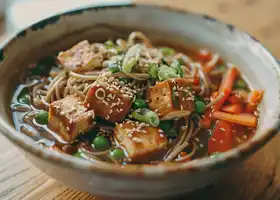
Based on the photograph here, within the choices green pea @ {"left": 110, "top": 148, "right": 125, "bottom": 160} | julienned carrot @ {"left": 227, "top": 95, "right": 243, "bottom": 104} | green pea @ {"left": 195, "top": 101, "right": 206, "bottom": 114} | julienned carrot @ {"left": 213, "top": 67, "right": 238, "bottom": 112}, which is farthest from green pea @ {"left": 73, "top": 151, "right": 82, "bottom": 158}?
julienned carrot @ {"left": 227, "top": 95, "right": 243, "bottom": 104}

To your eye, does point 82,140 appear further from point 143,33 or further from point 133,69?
point 143,33

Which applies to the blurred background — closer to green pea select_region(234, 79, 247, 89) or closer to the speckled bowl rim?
green pea select_region(234, 79, 247, 89)

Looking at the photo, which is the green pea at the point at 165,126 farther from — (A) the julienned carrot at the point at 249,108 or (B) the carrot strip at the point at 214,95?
(A) the julienned carrot at the point at 249,108

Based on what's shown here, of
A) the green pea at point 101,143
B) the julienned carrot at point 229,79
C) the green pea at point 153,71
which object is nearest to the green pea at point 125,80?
the green pea at point 153,71

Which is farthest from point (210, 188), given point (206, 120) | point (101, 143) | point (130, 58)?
point (130, 58)

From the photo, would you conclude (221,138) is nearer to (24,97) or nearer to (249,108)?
(249,108)

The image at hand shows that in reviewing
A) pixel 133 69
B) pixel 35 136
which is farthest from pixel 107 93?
pixel 35 136
